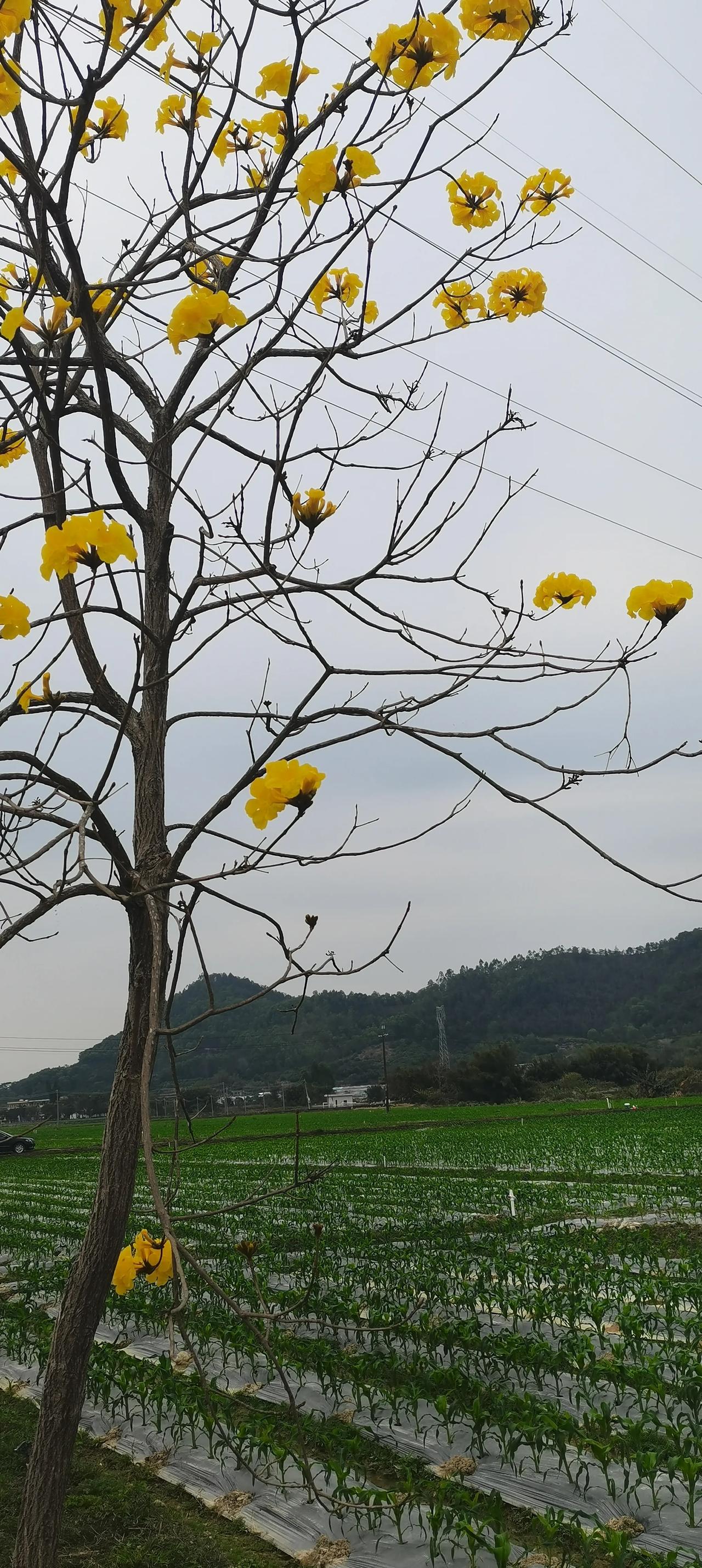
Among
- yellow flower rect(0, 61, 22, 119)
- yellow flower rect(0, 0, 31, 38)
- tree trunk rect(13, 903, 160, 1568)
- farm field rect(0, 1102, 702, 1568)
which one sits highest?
yellow flower rect(0, 61, 22, 119)

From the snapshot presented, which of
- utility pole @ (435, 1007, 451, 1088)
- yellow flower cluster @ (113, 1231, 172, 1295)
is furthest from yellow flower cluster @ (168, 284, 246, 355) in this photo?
utility pole @ (435, 1007, 451, 1088)

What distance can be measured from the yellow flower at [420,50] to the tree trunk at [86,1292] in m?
1.56

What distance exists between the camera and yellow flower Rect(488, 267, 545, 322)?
223cm

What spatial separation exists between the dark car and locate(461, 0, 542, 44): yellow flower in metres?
27.2

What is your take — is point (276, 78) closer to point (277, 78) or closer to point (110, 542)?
point (277, 78)

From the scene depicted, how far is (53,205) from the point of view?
1.55m

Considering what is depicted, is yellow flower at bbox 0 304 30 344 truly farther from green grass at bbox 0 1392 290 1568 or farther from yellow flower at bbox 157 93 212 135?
green grass at bbox 0 1392 290 1568

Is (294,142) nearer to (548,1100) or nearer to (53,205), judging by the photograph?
(53,205)

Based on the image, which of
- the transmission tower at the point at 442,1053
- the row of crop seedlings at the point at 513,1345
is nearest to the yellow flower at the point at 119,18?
the row of crop seedlings at the point at 513,1345

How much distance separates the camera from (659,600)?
1.62 meters

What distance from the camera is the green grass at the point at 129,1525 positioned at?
3199 millimetres

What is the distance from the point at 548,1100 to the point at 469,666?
4340 cm

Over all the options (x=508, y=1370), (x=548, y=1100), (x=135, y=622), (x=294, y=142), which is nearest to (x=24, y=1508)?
(x=135, y=622)

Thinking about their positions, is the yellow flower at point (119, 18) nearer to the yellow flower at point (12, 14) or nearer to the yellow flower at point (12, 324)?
the yellow flower at point (12, 14)
